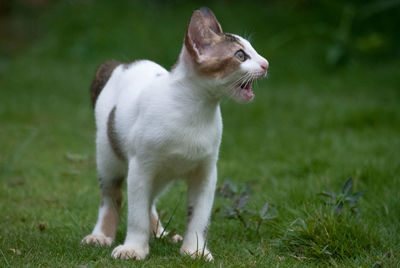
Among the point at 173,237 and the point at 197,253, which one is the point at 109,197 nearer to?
the point at 173,237

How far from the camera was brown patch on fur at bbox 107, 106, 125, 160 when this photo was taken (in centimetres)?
350

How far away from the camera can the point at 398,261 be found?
3041 millimetres

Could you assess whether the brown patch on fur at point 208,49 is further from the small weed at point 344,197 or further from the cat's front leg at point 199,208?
the small weed at point 344,197

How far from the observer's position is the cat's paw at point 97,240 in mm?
3445

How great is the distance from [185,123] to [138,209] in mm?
553

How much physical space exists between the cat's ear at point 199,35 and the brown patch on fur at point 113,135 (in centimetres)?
73

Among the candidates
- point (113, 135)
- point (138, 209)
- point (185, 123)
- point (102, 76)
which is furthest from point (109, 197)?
point (185, 123)


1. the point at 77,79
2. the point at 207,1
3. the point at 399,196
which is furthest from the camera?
the point at 207,1

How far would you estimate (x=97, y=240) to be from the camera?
11.4ft

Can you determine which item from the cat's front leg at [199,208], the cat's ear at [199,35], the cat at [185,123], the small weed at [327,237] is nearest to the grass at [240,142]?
the small weed at [327,237]

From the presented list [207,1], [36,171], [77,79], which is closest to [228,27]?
[207,1]

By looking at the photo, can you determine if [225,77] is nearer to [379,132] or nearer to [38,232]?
[38,232]

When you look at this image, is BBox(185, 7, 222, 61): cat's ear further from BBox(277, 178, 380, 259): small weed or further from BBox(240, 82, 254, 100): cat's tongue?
BBox(277, 178, 380, 259): small weed

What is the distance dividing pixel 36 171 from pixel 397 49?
5816 millimetres
